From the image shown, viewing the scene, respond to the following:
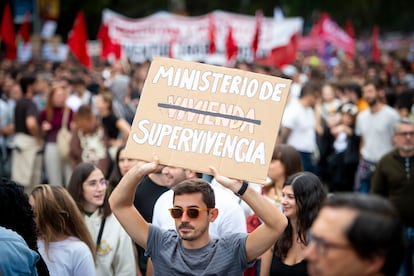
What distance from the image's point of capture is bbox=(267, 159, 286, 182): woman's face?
7254mm

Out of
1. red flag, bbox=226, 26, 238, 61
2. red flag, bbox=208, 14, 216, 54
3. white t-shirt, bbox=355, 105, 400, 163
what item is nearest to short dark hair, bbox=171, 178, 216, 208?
white t-shirt, bbox=355, 105, 400, 163

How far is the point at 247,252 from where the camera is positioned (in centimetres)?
479

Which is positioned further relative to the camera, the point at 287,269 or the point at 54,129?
the point at 54,129

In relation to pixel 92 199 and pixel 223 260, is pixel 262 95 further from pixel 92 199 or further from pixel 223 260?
pixel 92 199

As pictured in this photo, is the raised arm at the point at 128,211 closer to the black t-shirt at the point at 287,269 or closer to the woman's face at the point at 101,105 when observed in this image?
the black t-shirt at the point at 287,269

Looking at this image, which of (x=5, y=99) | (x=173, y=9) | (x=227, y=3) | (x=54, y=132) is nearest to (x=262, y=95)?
(x=54, y=132)

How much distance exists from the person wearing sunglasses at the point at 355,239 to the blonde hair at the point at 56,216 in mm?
2647

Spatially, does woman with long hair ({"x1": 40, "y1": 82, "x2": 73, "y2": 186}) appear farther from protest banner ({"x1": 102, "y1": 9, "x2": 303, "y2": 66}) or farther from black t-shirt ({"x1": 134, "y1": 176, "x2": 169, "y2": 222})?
protest banner ({"x1": 102, "y1": 9, "x2": 303, "y2": 66})

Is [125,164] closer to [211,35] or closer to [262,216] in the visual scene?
[262,216]

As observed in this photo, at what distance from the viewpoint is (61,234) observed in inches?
217

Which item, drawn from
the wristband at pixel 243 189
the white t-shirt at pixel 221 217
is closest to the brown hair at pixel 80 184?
the white t-shirt at pixel 221 217

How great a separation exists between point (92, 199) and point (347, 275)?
3.57m

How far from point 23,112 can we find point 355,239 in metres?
9.41

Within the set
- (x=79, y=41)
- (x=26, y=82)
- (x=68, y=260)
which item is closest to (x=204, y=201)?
(x=68, y=260)
